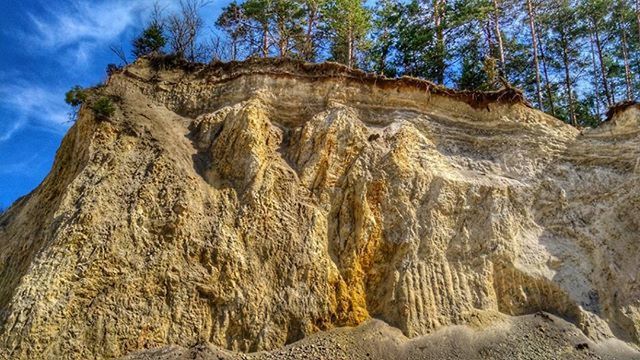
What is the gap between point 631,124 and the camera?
13.5 metres

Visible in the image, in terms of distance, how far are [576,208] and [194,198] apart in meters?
9.29

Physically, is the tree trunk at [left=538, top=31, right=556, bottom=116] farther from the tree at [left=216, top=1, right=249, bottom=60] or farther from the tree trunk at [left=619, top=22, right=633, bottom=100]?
the tree at [left=216, top=1, right=249, bottom=60]

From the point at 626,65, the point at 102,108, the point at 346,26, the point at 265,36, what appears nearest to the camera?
the point at 102,108

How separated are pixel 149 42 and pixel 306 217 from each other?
28.6ft

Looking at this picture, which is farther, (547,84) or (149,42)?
(547,84)

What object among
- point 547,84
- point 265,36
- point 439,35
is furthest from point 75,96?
point 547,84

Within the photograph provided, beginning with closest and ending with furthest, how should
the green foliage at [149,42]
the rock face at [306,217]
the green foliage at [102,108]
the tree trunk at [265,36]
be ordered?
the rock face at [306,217]
the green foliage at [102,108]
the green foliage at [149,42]
the tree trunk at [265,36]

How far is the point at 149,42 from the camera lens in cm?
1605

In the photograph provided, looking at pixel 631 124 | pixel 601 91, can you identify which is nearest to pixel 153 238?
pixel 631 124

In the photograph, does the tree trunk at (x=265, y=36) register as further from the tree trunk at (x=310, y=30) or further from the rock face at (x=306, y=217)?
the rock face at (x=306, y=217)

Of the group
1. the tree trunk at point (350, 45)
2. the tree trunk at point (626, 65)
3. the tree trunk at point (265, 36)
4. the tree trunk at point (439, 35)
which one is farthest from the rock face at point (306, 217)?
the tree trunk at point (626, 65)

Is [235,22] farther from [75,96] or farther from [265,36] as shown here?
[75,96]

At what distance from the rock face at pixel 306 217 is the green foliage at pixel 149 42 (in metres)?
1.91

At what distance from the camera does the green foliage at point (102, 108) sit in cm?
1220
